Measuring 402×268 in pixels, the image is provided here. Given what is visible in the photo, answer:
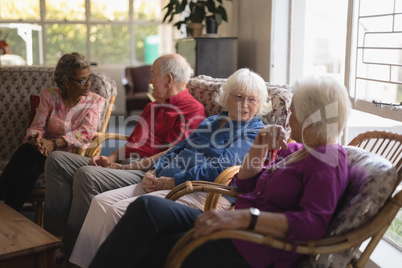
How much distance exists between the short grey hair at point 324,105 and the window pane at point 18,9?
709 cm

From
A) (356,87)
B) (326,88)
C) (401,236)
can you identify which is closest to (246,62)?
(356,87)

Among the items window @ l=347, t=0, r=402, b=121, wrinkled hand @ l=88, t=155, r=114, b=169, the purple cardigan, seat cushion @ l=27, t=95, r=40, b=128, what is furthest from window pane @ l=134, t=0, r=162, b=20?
the purple cardigan

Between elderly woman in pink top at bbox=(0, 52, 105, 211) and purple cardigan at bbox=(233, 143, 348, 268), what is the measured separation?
5.12 ft

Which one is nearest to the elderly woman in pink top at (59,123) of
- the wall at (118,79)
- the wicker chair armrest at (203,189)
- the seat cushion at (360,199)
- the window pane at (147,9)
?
the wicker chair armrest at (203,189)

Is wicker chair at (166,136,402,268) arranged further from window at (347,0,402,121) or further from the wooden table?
window at (347,0,402,121)

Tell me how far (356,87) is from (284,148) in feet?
3.05

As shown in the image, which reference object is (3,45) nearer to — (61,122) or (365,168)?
(61,122)

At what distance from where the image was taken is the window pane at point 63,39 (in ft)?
25.5

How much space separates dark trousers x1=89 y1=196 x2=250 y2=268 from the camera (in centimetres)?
156

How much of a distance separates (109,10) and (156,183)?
613 centimetres

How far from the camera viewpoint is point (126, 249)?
157 cm

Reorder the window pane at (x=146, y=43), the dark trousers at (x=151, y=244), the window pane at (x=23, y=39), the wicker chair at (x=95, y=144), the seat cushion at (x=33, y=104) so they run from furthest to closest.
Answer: the window pane at (x=146, y=43) < the window pane at (x=23, y=39) < the seat cushion at (x=33, y=104) < the wicker chair at (x=95, y=144) < the dark trousers at (x=151, y=244)

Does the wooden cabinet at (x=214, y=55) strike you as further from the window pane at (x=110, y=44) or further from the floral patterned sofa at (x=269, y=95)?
the window pane at (x=110, y=44)

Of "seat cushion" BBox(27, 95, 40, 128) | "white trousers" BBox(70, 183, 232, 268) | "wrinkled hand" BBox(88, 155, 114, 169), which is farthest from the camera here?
"seat cushion" BBox(27, 95, 40, 128)
